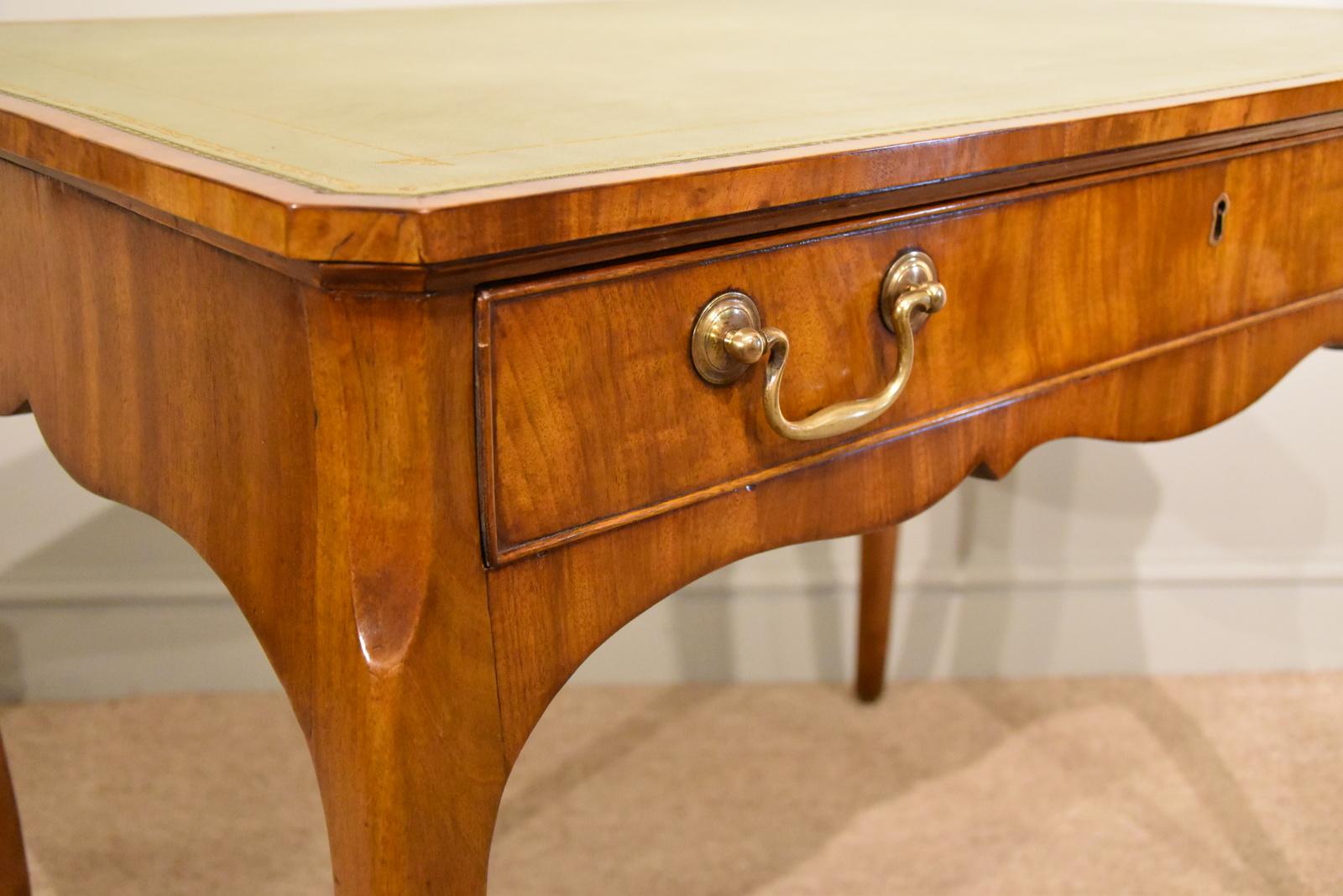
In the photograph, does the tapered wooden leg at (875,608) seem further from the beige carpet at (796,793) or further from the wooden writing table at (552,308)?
the wooden writing table at (552,308)

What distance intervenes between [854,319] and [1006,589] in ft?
3.45

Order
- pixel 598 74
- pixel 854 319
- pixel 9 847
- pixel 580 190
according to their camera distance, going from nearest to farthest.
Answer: pixel 580 190
pixel 854 319
pixel 598 74
pixel 9 847

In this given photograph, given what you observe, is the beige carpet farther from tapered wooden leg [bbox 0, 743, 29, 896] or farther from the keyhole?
the keyhole

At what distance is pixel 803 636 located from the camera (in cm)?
151

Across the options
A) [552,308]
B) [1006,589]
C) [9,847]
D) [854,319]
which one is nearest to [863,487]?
[854,319]

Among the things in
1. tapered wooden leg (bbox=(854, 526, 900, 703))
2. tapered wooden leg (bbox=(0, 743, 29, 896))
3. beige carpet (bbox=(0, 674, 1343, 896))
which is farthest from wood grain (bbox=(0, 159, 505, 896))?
tapered wooden leg (bbox=(854, 526, 900, 703))

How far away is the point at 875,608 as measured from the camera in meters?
1.38

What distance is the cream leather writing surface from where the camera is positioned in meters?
0.48

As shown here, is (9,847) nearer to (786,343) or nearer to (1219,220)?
(786,343)

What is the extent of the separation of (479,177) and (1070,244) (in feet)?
1.08

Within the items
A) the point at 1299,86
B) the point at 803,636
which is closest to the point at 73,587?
the point at 803,636

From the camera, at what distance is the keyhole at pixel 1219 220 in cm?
69

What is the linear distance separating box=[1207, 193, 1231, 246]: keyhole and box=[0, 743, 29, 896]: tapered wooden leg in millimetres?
799

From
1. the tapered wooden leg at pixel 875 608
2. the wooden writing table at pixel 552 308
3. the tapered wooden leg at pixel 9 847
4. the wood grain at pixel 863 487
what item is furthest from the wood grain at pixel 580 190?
the tapered wooden leg at pixel 875 608
